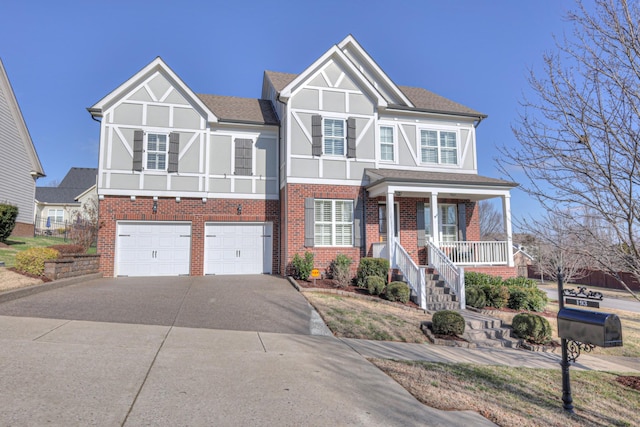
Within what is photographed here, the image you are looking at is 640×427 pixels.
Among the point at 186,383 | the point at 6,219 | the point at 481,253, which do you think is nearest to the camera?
the point at 186,383

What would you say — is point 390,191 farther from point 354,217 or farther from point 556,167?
point 556,167

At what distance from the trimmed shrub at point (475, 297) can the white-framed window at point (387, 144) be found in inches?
245

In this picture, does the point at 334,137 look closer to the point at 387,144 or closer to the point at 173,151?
the point at 387,144

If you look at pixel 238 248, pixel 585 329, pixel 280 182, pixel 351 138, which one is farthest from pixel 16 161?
pixel 585 329

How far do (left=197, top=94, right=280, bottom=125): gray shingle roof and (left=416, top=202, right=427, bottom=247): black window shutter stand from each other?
6.79m

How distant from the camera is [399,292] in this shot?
10844 mm

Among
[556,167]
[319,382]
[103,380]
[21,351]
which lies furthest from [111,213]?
[556,167]

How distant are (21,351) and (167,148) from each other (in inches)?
421

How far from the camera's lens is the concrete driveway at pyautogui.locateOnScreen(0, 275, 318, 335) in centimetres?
725

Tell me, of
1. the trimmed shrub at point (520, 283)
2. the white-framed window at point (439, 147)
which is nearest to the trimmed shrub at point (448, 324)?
the trimmed shrub at point (520, 283)

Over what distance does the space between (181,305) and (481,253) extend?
409 inches

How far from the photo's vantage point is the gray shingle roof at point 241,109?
50.0 feet

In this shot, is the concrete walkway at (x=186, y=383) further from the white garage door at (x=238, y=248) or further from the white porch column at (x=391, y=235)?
the white garage door at (x=238, y=248)

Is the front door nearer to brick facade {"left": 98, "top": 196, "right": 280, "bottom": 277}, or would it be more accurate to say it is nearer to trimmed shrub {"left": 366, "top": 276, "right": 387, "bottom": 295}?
trimmed shrub {"left": 366, "top": 276, "right": 387, "bottom": 295}
